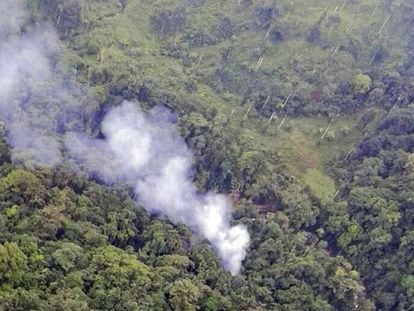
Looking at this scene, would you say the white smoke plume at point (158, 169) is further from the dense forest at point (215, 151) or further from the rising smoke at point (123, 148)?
the dense forest at point (215, 151)

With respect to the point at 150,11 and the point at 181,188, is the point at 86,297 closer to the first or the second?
the point at 181,188

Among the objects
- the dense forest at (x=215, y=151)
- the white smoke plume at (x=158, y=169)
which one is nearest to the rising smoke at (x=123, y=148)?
the white smoke plume at (x=158, y=169)

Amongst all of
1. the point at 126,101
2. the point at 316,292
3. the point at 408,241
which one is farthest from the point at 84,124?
the point at 408,241

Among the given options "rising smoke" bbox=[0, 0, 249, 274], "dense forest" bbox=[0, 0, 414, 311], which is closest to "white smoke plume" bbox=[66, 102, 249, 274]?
"rising smoke" bbox=[0, 0, 249, 274]

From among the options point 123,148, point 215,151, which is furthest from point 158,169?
point 215,151

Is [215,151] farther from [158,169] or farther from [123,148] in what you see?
[123,148]

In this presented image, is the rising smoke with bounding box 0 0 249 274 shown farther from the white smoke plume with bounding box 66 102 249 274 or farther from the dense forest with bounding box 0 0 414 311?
the dense forest with bounding box 0 0 414 311
